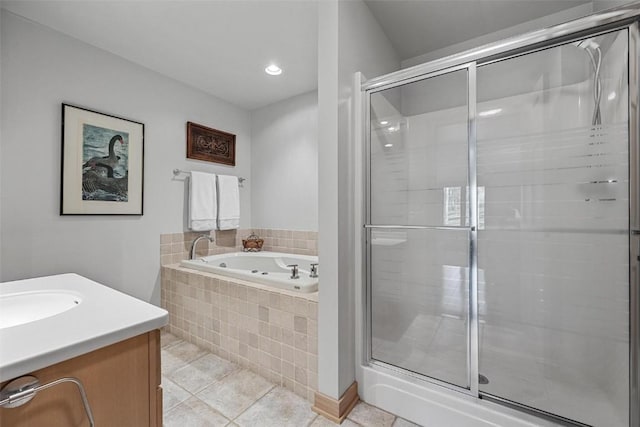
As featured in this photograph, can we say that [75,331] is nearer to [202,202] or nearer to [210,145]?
[202,202]

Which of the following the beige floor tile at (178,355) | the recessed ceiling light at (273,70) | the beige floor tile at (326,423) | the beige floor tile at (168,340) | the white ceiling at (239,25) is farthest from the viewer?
the recessed ceiling light at (273,70)

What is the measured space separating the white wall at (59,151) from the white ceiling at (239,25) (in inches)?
6.5

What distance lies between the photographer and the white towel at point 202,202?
9.30ft

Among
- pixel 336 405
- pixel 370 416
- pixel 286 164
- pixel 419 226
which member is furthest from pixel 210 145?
pixel 370 416

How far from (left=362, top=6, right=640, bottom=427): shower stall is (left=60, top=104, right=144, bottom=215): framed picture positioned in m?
2.07

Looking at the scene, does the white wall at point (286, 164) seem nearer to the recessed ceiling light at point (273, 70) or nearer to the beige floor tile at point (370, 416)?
the recessed ceiling light at point (273, 70)

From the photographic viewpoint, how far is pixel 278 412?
5.09 ft

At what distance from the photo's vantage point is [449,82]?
1579mm

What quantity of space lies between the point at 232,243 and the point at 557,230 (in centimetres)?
300

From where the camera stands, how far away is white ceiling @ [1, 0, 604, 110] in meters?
1.79

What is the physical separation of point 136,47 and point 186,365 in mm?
2518

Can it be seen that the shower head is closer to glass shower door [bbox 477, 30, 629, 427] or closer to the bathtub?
glass shower door [bbox 477, 30, 629, 427]

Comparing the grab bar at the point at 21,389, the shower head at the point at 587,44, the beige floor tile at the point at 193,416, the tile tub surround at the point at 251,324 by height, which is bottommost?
the beige floor tile at the point at 193,416

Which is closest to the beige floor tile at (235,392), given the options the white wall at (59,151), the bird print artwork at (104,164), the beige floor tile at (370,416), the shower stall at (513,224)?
the beige floor tile at (370,416)
